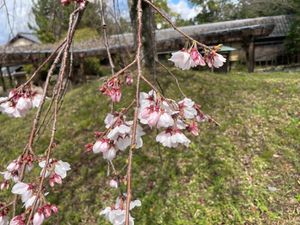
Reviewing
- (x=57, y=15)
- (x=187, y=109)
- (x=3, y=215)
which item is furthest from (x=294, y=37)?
(x=3, y=215)

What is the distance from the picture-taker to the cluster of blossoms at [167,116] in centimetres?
87

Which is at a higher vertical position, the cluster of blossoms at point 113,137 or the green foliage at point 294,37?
the cluster of blossoms at point 113,137

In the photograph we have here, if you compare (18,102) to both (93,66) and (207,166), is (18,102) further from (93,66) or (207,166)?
(93,66)

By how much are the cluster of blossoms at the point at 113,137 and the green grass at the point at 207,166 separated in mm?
1672

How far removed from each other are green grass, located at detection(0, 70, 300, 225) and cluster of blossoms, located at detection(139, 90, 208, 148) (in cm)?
163

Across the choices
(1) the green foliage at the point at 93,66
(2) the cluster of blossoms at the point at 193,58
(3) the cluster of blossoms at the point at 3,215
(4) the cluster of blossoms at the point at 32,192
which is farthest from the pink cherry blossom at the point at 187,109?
(1) the green foliage at the point at 93,66

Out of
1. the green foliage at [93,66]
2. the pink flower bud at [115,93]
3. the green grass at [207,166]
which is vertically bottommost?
the green foliage at [93,66]

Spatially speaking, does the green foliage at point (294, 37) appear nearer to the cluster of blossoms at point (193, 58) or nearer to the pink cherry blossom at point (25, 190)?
the cluster of blossoms at point (193, 58)

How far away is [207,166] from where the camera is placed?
3.31m

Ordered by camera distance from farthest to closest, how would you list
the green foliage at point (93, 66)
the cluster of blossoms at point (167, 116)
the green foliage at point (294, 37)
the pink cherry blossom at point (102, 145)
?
the green foliage at point (294, 37) < the green foliage at point (93, 66) < the pink cherry blossom at point (102, 145) < the cluster of blossoms at point (167, 116)

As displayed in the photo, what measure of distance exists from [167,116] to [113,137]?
0.53ft

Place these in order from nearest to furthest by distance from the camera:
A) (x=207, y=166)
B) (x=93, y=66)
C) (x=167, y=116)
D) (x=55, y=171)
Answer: (x=167, y=116) < (x=55, y=171) < (x=207, y=166) < (x=93, y=66)

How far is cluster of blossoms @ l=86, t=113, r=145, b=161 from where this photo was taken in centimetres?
93

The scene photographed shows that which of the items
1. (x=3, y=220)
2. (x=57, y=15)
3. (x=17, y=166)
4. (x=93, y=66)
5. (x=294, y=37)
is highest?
(x=57, y=15)
